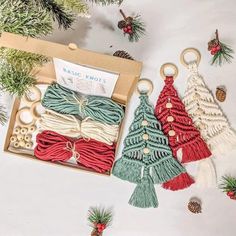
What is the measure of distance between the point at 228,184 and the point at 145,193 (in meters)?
0.22

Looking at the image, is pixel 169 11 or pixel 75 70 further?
pixel 169 11

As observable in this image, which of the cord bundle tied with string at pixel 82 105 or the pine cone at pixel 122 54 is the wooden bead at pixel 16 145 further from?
the pine cone at pixel 122 54

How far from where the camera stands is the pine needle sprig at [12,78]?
36.5 inches

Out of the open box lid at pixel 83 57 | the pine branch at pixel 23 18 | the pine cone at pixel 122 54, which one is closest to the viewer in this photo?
the pine branch at pixel 23 18

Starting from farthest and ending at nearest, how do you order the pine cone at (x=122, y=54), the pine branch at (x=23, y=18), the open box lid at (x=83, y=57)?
the pine cone at (x=122, y=54)
the open box lid at (x=83, y=57)
the pine branch at (x=23, y=18)

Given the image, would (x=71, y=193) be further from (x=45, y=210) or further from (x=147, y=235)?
(x=147, y=235)

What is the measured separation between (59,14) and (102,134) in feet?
1.06

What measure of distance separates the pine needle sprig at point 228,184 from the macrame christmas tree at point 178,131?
0.08 metres

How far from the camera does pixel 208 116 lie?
1.13 metres

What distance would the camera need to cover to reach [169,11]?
3.77ft

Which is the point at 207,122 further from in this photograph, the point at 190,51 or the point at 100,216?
the point at 100,216

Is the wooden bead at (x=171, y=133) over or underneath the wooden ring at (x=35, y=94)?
underneath

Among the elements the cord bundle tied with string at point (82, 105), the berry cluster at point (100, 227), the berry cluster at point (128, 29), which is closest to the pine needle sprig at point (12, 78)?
the cord bundle tied with string at point (82, 105)

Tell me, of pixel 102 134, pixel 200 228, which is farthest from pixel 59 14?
pixel 200 228
